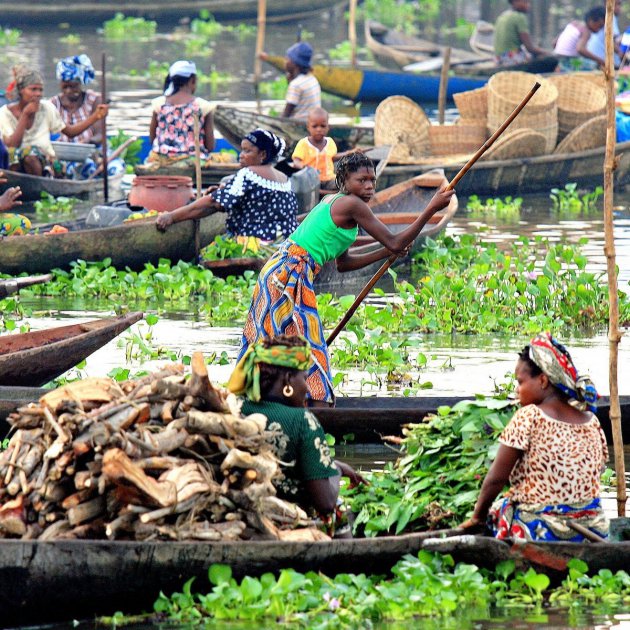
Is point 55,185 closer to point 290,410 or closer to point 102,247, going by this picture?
point 102,247

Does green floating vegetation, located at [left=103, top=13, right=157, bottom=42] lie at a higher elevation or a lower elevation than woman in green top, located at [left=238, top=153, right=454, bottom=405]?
higher

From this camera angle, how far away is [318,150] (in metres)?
11.9

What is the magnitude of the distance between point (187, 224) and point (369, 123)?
375 inches

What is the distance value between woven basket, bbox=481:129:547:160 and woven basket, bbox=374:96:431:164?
77 centimetres

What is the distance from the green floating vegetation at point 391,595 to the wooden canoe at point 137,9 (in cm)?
2786

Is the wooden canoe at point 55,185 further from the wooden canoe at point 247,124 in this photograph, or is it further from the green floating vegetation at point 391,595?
the green floating vegetation at point 391,595

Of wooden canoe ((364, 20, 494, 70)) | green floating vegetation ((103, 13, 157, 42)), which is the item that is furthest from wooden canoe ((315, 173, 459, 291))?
green floating vegetation ((103, 13, 157, 42))

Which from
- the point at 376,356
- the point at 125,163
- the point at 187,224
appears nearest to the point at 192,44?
the point at 125,163

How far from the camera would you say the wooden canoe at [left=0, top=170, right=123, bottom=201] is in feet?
42.4

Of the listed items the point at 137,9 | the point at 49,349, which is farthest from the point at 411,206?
the point at 137,9

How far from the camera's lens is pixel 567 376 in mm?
4902

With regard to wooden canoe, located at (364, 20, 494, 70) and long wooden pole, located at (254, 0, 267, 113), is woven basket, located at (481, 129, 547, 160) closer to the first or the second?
long wooden pole, located at (254, 0, 267, 113)

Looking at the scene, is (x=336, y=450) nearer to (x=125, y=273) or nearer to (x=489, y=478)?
(x=489, y=478)

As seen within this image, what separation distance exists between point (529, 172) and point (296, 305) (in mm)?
8408
